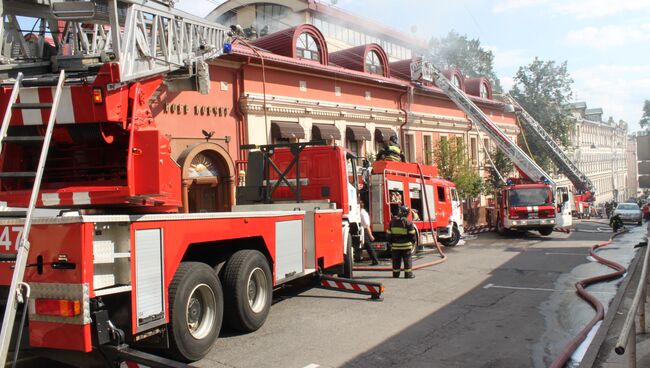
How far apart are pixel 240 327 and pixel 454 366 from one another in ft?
8.43

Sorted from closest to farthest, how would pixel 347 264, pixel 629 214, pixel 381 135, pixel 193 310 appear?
1. pixel 193 310
2. pixel 347 264
3. pixel 381 135
4. pixel 629 214

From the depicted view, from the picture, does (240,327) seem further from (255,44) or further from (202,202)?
(255,44)

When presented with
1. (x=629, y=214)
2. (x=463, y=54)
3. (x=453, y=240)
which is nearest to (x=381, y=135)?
(x=453, y=240)

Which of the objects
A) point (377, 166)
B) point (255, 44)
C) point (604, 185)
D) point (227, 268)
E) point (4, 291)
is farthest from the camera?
point (604, 185)

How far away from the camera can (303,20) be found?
30.5 meters

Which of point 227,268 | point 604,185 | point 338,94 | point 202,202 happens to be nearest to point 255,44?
point 338,94

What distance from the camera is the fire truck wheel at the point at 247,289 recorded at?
6297 mm

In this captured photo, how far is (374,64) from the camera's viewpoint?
2562 cm

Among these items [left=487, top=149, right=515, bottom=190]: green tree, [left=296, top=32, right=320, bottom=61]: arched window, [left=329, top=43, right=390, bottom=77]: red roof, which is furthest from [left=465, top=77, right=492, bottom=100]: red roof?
[left=296, top=32, right=320, bottom=61]: arched window

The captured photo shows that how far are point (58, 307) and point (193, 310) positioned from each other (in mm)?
1649

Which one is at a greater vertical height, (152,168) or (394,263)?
(152,168)

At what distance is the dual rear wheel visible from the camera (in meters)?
5.19

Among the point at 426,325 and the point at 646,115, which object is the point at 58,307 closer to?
the point at 426,325

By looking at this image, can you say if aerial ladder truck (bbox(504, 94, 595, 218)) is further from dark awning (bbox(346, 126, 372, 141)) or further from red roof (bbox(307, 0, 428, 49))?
dark awning (bbox(346, 126, 372, 141))
